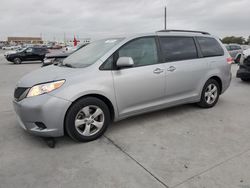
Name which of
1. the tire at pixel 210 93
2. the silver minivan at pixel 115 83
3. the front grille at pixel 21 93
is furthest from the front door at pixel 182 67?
the front grille at pixel 21 93

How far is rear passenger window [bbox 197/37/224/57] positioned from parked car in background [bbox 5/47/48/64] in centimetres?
1705

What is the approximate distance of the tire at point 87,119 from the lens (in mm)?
3018

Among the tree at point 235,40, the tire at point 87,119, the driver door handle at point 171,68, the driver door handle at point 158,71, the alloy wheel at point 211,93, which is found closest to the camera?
the tire at point 87,119

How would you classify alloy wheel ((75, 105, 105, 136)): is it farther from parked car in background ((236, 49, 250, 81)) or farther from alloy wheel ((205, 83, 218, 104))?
parked car in background ((236, 49, 250, 81))

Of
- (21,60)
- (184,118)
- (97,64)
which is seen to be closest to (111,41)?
(97,64)

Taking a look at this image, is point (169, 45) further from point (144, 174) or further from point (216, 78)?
point (144, 174)

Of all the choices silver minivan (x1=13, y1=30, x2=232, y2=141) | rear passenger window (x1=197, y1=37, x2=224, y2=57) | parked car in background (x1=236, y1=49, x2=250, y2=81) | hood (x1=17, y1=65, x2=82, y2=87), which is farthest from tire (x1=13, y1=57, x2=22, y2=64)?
rear passenger window (x1=197, y1=37, x2=224, y2=57)

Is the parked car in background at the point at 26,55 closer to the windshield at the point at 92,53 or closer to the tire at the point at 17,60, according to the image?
the tire at the point at 17,60

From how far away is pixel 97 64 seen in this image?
128 inches

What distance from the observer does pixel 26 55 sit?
18.4m

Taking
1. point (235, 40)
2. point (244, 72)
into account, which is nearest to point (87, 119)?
point (244, 72)

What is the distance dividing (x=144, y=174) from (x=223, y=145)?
54.4 inches

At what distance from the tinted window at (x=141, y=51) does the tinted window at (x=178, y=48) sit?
0.74 ft

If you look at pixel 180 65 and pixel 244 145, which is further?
pixel 180 65
